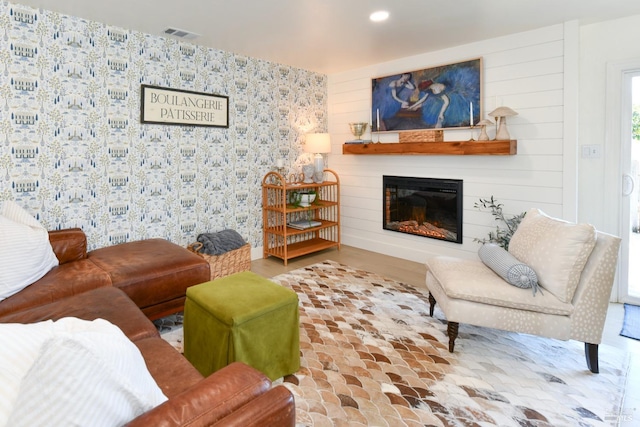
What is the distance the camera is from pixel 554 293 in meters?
2.19

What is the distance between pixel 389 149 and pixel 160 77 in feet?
8.44

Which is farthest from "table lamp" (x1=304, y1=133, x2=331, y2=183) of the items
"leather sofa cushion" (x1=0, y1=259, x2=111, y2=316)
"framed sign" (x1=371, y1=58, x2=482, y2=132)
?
"leather sofa cushion" (x1=0, y1=259, x2=111, y2=316)

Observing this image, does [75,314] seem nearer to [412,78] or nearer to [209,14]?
[209,14]

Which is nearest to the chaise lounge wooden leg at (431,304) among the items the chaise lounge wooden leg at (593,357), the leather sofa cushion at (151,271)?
the chaise lounge wooden leg at (593,357)

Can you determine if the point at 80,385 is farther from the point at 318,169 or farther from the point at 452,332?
the point at 318,169

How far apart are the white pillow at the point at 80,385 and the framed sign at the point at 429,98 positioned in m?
3.78

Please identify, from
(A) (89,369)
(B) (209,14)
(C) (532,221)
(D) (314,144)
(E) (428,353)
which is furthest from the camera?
(D) (314,144)

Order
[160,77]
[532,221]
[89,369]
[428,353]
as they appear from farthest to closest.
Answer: [160,77]
[532,221]
[428,353]
[89,369]

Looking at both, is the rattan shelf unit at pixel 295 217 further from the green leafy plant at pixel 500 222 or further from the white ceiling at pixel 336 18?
the green leafy plant at pixel 500 222

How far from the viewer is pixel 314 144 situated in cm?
481

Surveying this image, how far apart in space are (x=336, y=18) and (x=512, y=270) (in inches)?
93.1

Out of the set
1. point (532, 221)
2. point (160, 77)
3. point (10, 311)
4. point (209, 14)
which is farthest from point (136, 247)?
point (532, 221)

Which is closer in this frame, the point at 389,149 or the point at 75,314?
the point at 75,314

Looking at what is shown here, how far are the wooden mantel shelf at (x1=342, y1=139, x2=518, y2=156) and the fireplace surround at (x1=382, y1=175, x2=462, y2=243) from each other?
0.37 meters
